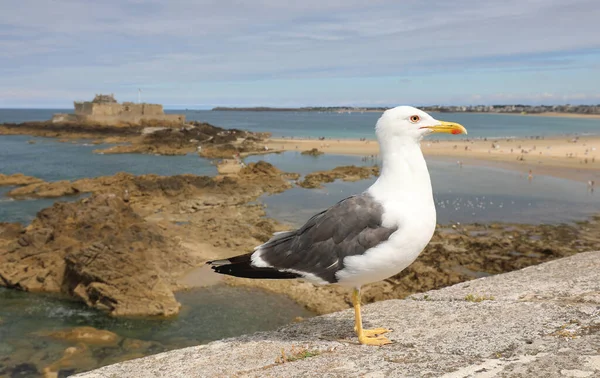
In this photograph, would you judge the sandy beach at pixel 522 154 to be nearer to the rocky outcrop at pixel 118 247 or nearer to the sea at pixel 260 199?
the sea at pixel 260 199

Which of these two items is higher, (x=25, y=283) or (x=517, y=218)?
(x=517, y=218)

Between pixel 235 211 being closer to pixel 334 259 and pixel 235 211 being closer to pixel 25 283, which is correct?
pixel 25 283

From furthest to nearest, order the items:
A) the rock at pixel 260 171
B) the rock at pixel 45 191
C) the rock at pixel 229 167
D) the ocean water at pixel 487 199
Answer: the rock at pixel 229 167, the rock at pixel 260 171, the rock at pixel 45 191, the ocean water at pixel 487 199

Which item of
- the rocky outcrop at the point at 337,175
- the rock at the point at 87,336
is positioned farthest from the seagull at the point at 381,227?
the rocky outcrop at the point at 337,175

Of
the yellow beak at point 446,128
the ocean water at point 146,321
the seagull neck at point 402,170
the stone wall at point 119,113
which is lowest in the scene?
the ocean water at point 146,321

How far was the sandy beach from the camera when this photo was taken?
37.3 metres

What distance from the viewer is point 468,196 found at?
27.5 m

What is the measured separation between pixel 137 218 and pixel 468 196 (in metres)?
19.0

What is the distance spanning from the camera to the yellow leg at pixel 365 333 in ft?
15.0

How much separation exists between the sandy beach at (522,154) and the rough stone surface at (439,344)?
3096cm

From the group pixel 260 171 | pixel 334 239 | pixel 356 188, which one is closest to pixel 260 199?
pixel 260 171

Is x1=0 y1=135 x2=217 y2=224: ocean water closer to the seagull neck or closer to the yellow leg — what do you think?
the yellow leg

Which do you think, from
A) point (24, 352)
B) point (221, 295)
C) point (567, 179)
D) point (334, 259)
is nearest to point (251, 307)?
point (221, 295)

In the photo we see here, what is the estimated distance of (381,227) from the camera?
14.3 ft
